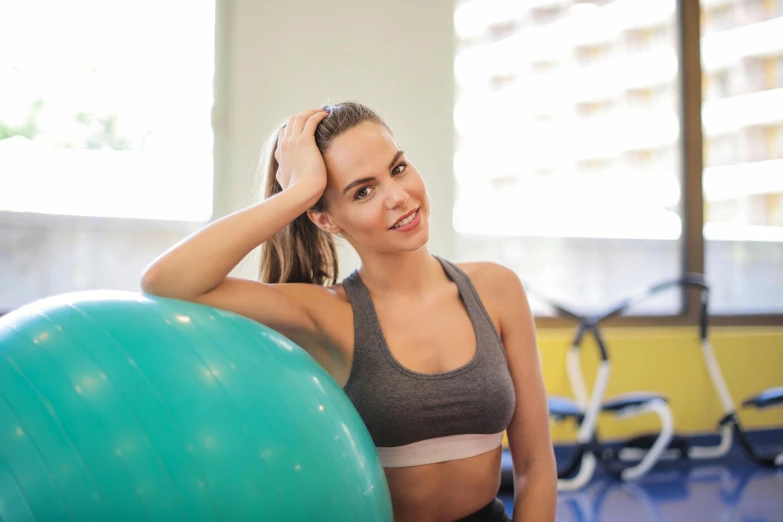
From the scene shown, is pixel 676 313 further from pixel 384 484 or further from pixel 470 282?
pixel 384 484

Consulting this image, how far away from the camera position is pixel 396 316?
1.14 meters

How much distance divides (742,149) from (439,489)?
351cm

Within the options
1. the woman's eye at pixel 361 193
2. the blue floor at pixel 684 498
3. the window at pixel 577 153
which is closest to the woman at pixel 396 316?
the woman's eye at pixel 361 193

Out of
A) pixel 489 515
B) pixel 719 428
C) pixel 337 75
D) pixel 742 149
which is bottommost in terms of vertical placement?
pixel 719 428

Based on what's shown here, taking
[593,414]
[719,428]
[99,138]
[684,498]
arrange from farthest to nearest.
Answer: [719,428]
[99,138]
[593,414]
[684,498]

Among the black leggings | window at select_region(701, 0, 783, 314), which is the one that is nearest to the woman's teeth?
the black leggings

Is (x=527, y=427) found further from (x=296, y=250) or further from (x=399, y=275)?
(x=296, y=250)

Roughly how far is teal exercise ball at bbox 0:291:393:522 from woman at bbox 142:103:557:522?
0.18 m

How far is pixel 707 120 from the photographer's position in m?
3.71

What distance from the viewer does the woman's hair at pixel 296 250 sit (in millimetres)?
1209

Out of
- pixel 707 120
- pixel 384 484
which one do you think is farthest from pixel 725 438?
pixel 384 484

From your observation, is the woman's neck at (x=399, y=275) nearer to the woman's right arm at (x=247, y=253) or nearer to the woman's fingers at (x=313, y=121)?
the woman's right arm at (x=247, y=253)

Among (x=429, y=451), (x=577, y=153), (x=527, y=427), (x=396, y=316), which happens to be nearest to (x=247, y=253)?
(x=396, y=316)

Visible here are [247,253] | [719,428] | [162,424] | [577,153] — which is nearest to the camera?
[162,424]
